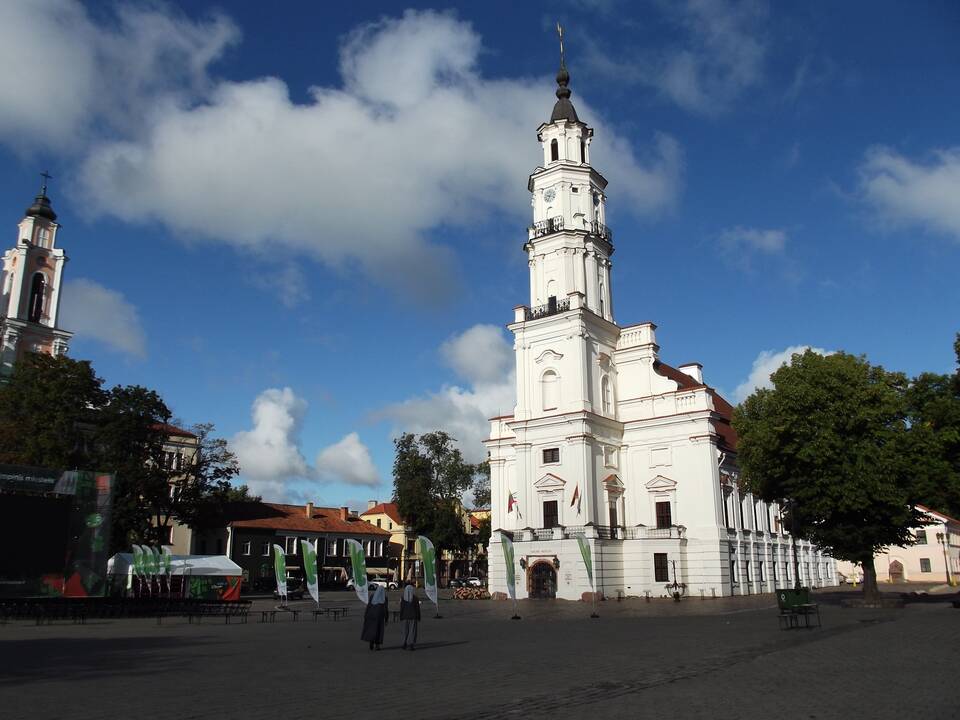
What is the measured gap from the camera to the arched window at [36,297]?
6481 cm

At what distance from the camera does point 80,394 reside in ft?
151

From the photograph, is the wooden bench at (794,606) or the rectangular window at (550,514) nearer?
the wooden bench at (794,606)

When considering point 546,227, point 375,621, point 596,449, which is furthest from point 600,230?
point 375,621

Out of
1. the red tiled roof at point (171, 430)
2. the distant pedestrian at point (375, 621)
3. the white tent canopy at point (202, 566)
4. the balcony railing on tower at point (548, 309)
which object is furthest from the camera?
the red tiled roof at point (171, 430)

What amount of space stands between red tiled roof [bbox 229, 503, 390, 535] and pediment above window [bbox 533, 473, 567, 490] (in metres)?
32.1

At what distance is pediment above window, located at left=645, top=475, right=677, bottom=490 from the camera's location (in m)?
47.8

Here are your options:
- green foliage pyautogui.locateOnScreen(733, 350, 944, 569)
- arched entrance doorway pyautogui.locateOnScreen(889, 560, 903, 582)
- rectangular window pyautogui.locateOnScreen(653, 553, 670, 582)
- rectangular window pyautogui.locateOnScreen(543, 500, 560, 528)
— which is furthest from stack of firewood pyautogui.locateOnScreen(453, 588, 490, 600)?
arched entrance doorway pyautogui.locateOnScreen(889, 560, 903, 582)

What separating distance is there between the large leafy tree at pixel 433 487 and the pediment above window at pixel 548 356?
22717 mm

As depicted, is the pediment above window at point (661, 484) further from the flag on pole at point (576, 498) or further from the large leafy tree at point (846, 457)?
the large leafy tree at point (846, 457)

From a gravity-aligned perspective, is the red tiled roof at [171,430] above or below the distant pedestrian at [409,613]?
above

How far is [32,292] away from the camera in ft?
213

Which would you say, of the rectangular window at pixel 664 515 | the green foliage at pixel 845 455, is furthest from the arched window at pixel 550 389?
the green foliage at pixel 845 455

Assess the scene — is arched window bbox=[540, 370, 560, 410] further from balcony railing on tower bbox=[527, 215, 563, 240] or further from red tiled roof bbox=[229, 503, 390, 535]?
red tiled roof bbox=[229, 503, 390, 535]

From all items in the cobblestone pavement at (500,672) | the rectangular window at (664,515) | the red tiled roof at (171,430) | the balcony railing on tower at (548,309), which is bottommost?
the cobblestone pavement at (500,672)
